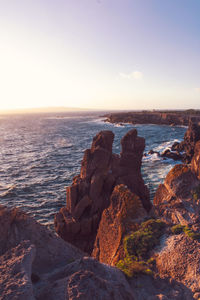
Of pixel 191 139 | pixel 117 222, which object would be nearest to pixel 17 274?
pixel 117 222

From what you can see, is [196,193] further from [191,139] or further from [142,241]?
[191,139]

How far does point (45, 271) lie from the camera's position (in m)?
6.26

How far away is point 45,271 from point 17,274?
5.54ft

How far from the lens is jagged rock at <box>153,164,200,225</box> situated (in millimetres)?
10443

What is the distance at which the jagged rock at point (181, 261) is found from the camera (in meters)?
6.90

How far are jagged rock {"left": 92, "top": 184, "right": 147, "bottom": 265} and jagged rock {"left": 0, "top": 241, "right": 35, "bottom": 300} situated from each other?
16.6 ft

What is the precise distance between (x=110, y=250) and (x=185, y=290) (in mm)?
4500

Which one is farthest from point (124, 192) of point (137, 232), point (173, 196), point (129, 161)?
point (129, 161)

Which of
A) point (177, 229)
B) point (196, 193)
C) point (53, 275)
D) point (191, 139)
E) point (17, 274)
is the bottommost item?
point (177, 229)

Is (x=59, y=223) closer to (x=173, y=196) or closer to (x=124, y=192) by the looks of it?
(x=124, y=192)

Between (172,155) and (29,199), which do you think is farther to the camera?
(172,155)

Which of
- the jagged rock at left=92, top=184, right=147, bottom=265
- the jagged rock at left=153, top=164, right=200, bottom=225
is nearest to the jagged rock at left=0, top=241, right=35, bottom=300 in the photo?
the jagged rock at left=92, top=184, right=147, bottom=265

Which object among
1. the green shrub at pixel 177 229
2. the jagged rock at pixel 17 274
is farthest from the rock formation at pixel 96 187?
the jagged rock at pixel 17 274

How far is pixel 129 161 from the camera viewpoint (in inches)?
869
